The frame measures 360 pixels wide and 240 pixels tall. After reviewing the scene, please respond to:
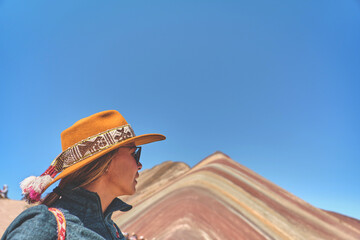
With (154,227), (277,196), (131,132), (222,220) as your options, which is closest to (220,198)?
(222,220)

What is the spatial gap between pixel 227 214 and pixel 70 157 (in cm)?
680

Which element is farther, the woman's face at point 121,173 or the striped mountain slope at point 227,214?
the striped mountain slope at point 227,214

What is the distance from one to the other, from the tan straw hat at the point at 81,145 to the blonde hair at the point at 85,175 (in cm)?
5

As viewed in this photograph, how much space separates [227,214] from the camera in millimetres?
7195

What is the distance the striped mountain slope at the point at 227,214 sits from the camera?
20.4 feet

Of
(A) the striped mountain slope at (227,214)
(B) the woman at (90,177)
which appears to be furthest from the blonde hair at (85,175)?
(A) the striped mountain slope at (227,214)

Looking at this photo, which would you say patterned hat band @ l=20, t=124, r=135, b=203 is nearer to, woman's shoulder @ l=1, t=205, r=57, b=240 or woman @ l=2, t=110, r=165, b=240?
woman @ l=2, t=110, r=165, b=240

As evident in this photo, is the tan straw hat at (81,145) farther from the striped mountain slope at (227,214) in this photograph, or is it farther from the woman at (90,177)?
the striped mountain slope at (227,214)

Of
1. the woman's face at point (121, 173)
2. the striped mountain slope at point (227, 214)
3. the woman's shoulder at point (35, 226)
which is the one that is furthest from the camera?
the striped mountain slope at point (227, 214)

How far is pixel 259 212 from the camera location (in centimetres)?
878

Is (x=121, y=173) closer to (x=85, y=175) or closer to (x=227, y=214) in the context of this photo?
(x=85, y=175)

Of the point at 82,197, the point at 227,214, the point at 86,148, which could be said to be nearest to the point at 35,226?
the point at 82,197

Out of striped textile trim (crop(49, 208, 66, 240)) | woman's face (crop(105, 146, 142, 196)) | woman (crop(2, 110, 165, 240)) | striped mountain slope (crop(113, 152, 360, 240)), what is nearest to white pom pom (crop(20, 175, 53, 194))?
woman (crop(2, 110, 165, 240))

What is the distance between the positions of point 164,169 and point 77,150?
18627 millimetres
